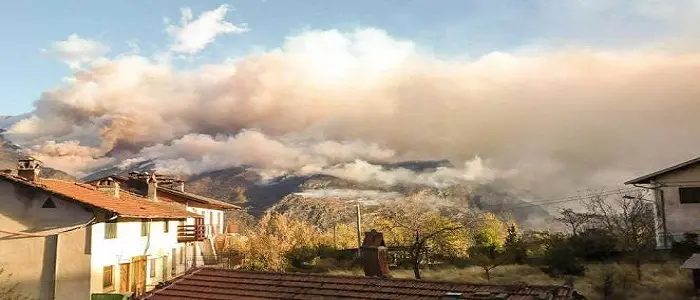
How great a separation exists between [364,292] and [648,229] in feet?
116

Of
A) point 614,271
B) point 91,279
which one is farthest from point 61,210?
point 614,271

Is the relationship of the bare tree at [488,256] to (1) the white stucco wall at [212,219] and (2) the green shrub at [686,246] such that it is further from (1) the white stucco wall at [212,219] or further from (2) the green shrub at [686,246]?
(1) the white stucco wall at [212,219]

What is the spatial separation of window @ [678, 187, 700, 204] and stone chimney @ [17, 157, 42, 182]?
145ft

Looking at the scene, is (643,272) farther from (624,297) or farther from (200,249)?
(200,249)

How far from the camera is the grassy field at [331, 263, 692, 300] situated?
2911 cm

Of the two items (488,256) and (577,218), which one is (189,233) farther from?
(577,218)

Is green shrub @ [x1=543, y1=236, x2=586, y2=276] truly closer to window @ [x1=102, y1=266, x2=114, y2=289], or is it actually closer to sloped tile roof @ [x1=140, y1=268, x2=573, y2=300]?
sloped tile roof @ [x1=140, y1=268, x2=573, y2=300]

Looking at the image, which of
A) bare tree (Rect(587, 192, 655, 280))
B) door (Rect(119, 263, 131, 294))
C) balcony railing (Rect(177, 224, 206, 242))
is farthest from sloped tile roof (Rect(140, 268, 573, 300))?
balcony railing (Rect(177, 224, 206, 242))

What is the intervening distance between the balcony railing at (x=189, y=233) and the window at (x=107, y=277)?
1157 centimetres

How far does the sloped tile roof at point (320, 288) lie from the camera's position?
15.1m

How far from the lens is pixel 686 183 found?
133 feet

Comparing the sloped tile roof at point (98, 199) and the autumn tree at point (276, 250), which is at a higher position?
the sloped tile roof at point (98, 199)

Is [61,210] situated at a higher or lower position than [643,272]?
higher

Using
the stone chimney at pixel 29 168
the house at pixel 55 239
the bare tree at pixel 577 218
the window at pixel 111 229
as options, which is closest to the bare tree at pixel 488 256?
the bare tree at pixel 577 218
